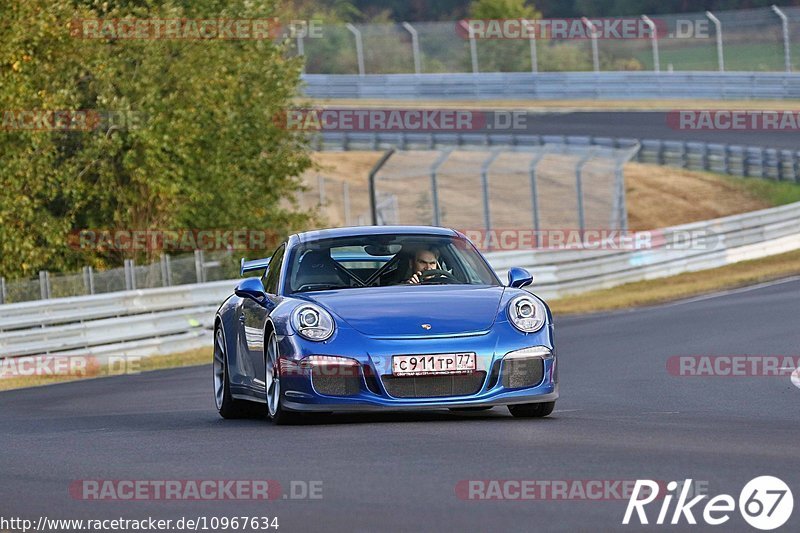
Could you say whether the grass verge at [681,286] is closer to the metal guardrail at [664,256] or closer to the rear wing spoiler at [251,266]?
the metal guardrail at [664,256]

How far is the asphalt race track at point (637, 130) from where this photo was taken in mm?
47031

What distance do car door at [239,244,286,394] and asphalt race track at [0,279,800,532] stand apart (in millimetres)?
356

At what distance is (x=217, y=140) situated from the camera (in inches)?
1147

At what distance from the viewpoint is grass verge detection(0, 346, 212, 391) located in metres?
19.7

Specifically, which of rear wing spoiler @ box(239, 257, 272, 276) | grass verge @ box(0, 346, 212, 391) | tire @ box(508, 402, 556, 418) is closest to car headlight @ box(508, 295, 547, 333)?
tire @ box(508, 402, 556, 418)

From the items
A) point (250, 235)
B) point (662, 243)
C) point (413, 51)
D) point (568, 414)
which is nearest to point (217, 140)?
point (250, 235)

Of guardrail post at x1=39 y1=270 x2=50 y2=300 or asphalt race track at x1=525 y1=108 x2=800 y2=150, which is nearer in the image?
guardrail post at x1=39 y1=270 x2=50 y2=300

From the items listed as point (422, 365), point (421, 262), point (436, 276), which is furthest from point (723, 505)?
point (421, 262)

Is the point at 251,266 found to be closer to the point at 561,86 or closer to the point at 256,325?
the point at 256,325

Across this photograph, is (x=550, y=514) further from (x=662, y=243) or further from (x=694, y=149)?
(x=694, y=149)

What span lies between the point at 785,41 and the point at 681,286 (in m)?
21.8

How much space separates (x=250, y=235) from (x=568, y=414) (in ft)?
68.1

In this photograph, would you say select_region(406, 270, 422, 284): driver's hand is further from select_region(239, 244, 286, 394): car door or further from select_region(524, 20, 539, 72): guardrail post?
select_region(524, 20, 539, 72): guardrail post

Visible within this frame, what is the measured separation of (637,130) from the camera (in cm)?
4834
